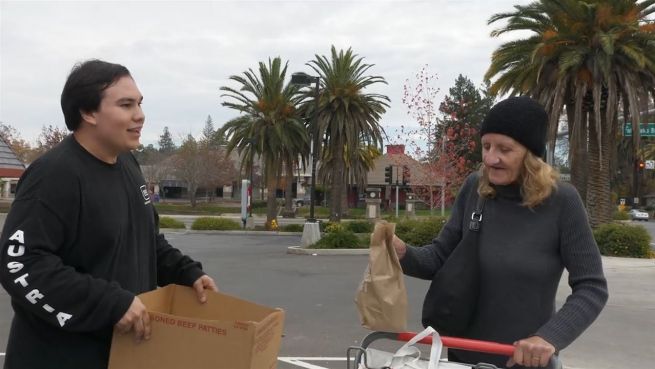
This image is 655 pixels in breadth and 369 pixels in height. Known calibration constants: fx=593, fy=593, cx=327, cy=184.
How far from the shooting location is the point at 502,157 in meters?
2.34

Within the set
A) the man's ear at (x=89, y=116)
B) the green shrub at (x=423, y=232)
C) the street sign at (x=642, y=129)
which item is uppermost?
the street sign at (x=642, y=129)

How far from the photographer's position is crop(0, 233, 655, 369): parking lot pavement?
6.31 metres

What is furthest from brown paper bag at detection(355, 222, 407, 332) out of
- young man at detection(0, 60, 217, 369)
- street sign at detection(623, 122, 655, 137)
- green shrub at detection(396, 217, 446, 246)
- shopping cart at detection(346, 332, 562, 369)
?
street sign at detection(623, 122, 655, 137)

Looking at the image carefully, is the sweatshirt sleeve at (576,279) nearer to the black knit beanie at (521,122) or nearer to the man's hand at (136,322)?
the black knit beanie at (521,122)

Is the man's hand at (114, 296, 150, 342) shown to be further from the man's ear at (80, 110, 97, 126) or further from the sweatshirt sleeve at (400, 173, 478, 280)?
the sweatshirt sleeve at (400, 173, 478, 280)

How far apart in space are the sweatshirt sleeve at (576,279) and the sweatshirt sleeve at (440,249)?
1.44 ft

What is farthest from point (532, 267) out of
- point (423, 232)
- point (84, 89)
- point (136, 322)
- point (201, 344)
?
point (423, 232)

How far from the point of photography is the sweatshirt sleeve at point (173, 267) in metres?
2.58

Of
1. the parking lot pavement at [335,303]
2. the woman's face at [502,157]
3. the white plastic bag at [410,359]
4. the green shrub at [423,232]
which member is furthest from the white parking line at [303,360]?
the green shrub at [423,232]

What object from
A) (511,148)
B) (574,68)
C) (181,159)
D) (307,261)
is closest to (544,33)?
(574,68)

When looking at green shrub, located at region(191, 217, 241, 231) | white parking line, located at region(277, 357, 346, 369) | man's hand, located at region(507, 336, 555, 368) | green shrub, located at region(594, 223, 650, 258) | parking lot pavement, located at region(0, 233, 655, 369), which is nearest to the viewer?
man's hand, located at region(507, 336, 555, 368)

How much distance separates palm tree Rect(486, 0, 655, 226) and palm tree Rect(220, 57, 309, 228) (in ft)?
36.7

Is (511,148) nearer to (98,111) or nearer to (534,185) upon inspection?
(534,185)

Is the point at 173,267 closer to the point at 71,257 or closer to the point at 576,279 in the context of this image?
the point at 71,257
